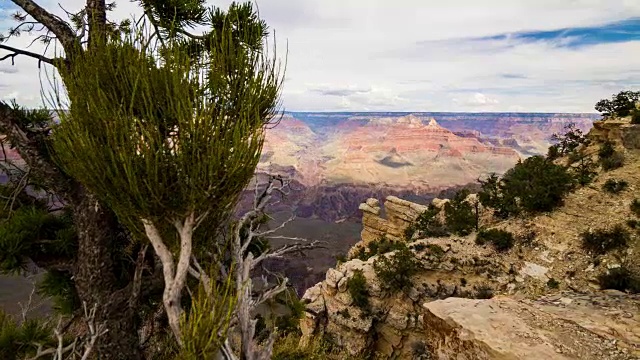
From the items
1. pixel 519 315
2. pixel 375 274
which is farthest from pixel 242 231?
pixel 375 274

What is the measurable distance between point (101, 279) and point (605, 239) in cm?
2226

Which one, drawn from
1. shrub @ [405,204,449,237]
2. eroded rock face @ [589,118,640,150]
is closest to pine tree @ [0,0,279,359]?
shrub @ [405,204,449,237]

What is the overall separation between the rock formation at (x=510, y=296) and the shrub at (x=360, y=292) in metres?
0.22

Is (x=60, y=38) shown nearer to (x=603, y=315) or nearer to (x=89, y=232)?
(x=89, y=232)

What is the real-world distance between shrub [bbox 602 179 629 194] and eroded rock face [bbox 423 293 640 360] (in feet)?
43.0

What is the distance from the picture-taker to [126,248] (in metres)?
5.78

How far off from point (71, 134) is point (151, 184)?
1060mm

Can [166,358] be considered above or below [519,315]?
below

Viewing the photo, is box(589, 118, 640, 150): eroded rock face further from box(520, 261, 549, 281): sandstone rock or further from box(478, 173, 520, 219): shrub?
box(520, 261, 549, 281): sandstone rock

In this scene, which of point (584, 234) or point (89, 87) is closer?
point (89, 87)

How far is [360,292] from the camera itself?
23156 mm

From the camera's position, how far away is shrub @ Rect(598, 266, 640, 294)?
568 inches

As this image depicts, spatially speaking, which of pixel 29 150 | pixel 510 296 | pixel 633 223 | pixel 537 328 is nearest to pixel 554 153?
pixel 633 223

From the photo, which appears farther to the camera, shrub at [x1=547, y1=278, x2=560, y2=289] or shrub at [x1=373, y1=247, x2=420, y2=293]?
shrub at [x1=373, y1=247, x2=420, y2=293]
